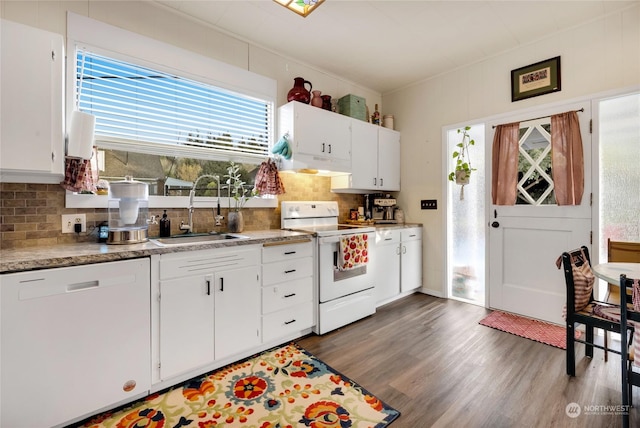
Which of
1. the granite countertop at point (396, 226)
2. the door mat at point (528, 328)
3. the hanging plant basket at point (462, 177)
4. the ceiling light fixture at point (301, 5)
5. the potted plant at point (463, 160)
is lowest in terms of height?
the door mat at point (528, 328)

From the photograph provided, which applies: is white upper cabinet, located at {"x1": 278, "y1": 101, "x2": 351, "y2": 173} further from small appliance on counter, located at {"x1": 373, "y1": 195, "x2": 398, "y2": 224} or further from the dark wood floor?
the dark wood floor

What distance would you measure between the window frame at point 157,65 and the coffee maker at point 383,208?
153cm

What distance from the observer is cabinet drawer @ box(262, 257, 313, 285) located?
2.32 metres

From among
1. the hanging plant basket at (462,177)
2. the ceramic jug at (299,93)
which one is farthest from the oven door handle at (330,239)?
the hanging plant basket at (462,177)

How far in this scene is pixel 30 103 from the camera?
166 centimetres

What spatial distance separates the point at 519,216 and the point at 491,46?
70.1 inches

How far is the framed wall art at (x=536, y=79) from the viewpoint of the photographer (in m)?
2.81

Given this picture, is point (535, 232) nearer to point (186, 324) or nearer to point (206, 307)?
point (206, 307)

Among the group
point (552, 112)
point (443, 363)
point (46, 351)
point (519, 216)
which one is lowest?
point (443, 363)

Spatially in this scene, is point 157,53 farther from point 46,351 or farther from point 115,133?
point 46,351

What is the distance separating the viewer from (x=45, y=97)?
67.1 inches

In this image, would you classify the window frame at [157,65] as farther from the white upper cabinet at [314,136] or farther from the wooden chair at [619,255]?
the wooden chair at [619,255]

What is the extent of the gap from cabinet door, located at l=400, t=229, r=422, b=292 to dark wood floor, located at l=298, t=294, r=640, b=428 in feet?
2.35

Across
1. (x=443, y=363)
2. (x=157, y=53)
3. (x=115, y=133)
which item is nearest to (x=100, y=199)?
(x=115, y=133)
